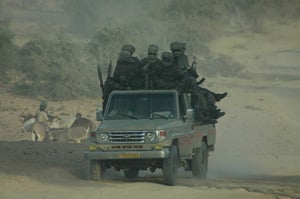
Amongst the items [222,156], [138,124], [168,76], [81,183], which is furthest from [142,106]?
[222,156]

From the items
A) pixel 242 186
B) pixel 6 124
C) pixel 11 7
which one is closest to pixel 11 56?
pixel 6 124

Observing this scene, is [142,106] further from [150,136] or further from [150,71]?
[150,136]

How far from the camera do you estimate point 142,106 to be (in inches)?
659

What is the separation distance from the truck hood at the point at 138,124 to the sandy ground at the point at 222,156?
96 cm

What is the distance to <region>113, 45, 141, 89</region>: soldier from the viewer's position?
17.6 m

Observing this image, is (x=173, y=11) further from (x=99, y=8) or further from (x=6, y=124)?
(x=6, y=124)

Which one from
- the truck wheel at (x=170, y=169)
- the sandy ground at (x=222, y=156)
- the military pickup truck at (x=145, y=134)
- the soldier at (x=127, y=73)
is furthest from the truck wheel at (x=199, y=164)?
the truck wheel at (x=170, y=169)

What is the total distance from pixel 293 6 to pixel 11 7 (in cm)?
3103

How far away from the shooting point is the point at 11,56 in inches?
1452

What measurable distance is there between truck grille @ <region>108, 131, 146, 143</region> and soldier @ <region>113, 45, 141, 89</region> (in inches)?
74.2

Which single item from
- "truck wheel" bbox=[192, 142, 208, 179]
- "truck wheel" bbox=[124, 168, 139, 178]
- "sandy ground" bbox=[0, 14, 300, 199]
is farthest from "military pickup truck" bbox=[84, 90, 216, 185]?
"truck wheel" bbox=[124, 168, 139, 178]

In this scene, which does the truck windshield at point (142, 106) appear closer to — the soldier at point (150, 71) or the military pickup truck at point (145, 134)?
the military pickup truck at point (145, 134)

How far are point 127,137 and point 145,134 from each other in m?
0.32

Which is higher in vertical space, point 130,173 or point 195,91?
point 195,91
